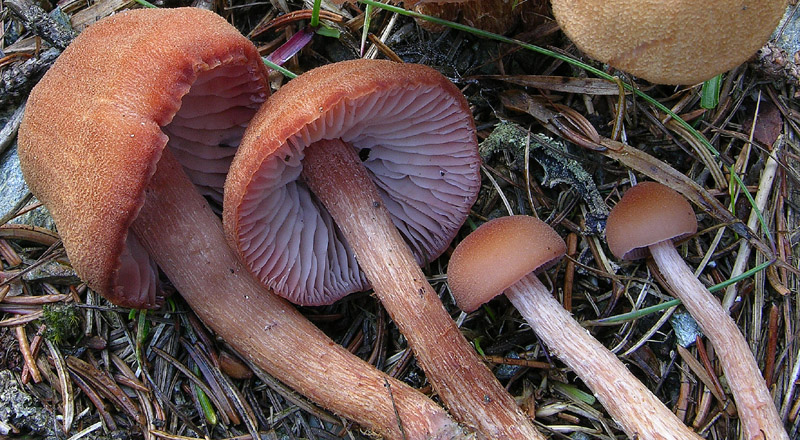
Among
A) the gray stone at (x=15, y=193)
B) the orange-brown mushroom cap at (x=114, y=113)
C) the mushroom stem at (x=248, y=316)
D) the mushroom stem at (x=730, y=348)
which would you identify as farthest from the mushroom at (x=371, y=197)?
the gray stone at (x=15, y=193)

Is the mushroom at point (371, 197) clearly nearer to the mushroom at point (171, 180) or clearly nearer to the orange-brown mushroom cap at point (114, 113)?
the mushroom at point (171, 180)

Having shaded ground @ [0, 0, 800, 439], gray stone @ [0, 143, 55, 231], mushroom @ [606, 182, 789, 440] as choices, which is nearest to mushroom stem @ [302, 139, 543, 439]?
shaded ground @ [0, 0, 800, 439]

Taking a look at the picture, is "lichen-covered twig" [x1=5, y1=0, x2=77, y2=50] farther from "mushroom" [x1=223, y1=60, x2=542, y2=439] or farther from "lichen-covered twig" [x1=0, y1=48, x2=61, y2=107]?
"mushroom" [x1=223, y1=60, x2=542, y2=439]

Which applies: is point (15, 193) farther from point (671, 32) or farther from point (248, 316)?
point (671, 32)

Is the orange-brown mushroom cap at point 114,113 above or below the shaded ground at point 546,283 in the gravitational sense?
above

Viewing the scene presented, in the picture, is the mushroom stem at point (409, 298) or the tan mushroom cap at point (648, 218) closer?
the mushroom stem at point (409, 298)

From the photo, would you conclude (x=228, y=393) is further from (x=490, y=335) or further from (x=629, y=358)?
(x=629, y=358)
